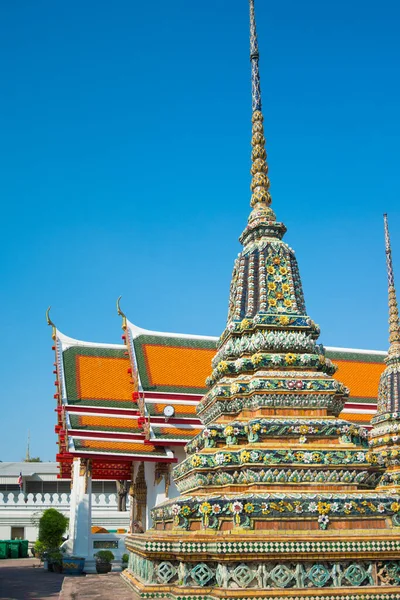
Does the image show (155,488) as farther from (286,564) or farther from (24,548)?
(286,564)

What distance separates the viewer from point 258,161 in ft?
31.0

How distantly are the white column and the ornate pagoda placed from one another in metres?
12.9

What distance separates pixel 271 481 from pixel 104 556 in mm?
14355

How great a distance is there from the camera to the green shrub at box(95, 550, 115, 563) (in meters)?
19.4

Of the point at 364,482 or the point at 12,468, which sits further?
the point at 12,468

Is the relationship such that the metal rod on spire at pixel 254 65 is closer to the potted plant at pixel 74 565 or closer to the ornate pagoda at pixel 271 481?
the ornate pagoda at pixel 271 481

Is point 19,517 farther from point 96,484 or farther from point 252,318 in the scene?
point 252,318

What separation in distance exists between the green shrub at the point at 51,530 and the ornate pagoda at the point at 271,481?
16.1 meters

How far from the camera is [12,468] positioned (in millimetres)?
43969

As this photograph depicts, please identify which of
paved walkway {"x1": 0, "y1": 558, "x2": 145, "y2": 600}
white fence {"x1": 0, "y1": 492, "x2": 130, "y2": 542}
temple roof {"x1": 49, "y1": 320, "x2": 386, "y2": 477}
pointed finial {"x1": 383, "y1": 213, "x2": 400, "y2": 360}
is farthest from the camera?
white fence {"x1": 0, "y1": 492, "x2": 130, "y2": 542}

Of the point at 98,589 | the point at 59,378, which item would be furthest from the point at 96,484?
the point at 98,589

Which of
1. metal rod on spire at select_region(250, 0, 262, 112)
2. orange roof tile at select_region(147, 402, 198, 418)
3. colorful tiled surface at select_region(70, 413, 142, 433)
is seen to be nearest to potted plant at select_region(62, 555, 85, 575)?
colorful tiled surface at select_region(70, 413, 142, 433)

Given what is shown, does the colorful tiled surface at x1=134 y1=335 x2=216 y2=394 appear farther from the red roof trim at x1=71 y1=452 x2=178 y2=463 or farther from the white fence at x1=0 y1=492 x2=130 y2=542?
the white fence at x1=0 y1=492 x2=130 y2=542

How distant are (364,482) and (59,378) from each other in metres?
17.9
